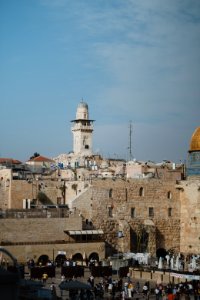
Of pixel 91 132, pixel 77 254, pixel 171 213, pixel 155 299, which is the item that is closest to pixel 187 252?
pixel 171 213

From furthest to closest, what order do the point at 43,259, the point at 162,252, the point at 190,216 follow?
1. the point at 162,252
2. the point at 190,216
3. the point at 43,259

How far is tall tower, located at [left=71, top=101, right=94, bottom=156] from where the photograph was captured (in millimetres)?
58594

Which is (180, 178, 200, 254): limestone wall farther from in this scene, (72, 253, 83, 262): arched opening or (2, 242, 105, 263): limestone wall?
(72, 253, 83, 262): arched opening

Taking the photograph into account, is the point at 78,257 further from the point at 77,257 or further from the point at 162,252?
the point at 162,252

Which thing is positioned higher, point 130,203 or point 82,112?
point 82,112

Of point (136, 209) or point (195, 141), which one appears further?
point (195, 141)

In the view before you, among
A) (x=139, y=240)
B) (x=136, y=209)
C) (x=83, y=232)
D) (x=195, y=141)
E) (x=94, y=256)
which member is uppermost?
(x=195, y=141)

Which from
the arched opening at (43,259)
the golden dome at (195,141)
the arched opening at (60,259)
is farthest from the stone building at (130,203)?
the arched opening at (43,259)

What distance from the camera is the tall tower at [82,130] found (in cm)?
5859

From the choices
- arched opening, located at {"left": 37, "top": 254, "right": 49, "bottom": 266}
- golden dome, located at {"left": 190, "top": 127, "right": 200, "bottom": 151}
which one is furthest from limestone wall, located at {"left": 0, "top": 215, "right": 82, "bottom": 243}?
golden dome, located at {"left": 190, "top": 127, "right": 200, "bottom": 151}

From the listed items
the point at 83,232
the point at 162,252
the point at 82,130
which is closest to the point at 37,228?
the point at 83,232

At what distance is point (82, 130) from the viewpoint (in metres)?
58.5

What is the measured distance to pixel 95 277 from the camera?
25891 millimetres

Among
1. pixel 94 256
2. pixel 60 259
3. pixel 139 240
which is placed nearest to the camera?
pixel 60 259
